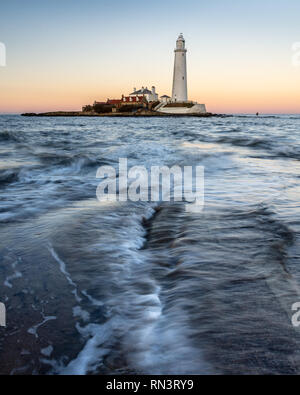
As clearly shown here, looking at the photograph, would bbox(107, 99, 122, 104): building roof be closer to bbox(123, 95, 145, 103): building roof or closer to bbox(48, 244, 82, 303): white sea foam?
bbox(123, 95, 145, 103): building roof

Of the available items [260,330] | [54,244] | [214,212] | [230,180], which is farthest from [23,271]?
[230,180]

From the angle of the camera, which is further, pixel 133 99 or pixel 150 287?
pixel 133 99

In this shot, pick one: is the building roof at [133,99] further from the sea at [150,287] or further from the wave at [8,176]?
the sea at [150,287]

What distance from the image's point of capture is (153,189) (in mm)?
5605

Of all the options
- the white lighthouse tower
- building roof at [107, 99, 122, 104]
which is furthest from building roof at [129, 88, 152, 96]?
the white lighthouse tower

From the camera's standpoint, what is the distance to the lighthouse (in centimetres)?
6581

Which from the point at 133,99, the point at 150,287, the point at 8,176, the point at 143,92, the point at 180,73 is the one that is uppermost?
the point at 180,73

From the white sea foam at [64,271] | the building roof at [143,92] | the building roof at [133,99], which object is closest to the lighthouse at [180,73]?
the building roof at [133,99]

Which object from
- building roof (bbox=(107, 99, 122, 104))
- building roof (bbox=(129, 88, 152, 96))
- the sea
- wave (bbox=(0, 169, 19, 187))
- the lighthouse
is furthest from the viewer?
building roof (bbox=(129, 88, 152, 96))

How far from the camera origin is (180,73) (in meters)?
67.1

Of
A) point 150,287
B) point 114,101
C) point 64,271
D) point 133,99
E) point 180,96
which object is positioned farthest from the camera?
point 114,101

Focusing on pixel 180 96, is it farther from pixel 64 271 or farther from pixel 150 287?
pixel 150 287

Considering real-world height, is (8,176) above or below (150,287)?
above

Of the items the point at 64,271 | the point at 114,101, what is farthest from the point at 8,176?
the point at 114,101
